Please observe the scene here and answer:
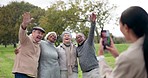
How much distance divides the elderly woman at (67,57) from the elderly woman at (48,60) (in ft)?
0.50

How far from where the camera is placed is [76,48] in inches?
314

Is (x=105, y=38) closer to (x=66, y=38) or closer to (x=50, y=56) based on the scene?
(x=50, y=56)

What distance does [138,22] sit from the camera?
88.7 inches

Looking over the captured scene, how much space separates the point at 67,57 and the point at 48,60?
1.75 ft

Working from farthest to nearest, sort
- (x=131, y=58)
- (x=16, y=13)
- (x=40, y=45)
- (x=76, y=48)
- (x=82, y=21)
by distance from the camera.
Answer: (x=16, y=13) → (x=82, y=21) → (x=76, y=48) → (x=40, y=45) → (x=131, y=58)

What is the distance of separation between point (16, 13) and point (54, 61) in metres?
60.2

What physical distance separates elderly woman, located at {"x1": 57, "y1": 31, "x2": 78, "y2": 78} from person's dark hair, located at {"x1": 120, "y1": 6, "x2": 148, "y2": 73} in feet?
17.8

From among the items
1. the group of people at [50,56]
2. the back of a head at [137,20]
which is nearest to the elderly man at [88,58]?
the group of people at [50,56]

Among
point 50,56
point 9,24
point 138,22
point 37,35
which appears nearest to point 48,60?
point 50,56

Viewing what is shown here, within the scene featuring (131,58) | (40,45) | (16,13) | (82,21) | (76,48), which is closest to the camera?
(131,58)

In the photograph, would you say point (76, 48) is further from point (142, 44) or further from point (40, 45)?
point (142, 44)

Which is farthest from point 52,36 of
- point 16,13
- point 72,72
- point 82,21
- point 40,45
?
point 16,13

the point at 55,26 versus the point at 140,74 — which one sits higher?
the point at 55,26

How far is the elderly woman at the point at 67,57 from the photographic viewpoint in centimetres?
775
